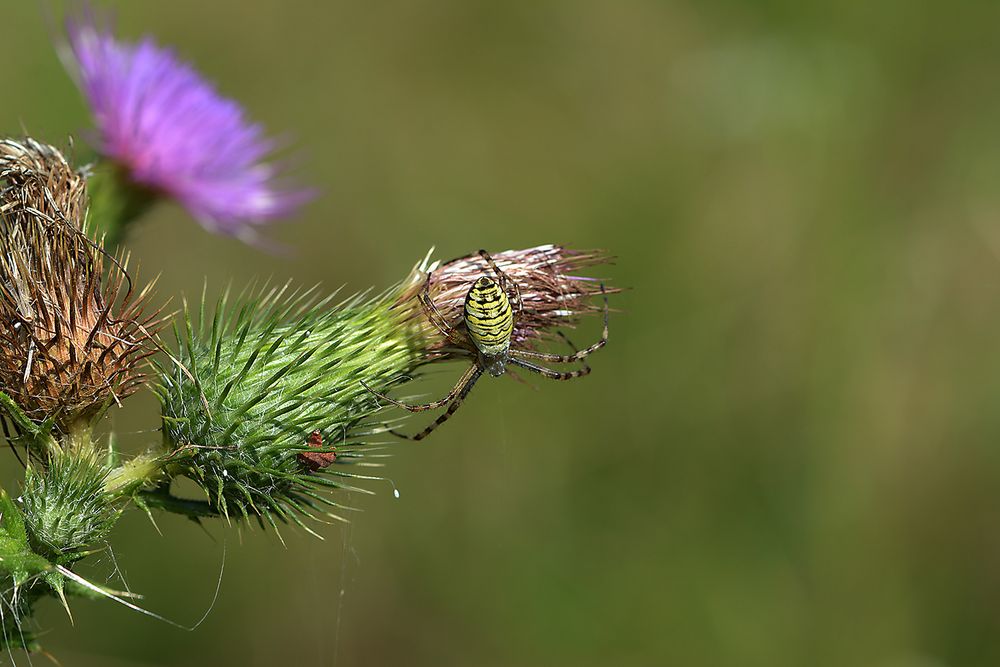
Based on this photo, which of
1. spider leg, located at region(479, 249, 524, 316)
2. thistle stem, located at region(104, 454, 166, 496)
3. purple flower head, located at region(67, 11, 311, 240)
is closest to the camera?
thistle stem, located at region(104, 454, 166, 496)

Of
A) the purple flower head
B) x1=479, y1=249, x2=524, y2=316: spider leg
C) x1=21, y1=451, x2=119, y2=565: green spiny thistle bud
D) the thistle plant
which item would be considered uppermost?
the purple flower head

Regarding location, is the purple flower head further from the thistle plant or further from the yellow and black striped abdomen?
the yellow and black striped abdomen

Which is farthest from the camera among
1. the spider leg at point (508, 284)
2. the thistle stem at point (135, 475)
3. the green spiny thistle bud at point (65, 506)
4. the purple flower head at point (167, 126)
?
the purple flower head at point (167, 126)

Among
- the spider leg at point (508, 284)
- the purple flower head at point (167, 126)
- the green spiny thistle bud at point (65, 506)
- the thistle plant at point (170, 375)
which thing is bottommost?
the green spiny thistle bud at point (65, 506)

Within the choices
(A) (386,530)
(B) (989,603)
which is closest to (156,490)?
(A) (386,530)

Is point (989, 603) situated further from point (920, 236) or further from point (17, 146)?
point (17, 146)

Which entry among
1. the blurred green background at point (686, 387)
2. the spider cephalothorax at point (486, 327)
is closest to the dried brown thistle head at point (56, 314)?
the spider cephalothorax at point (486, 327)

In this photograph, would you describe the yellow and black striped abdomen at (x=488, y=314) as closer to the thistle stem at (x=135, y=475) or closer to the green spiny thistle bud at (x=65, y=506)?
the thistle stem at (x=135, y=475)

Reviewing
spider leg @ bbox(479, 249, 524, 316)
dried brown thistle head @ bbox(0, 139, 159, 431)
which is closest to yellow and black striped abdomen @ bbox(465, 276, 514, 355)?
spider leg @ bbox(479, 249, 524, 316)
